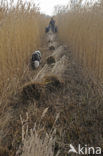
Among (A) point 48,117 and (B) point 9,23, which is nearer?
(A) point 48,117

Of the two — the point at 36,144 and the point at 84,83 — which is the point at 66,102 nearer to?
the point at 84,83

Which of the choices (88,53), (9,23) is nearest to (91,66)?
(88,53)

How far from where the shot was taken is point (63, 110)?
5.15 feet

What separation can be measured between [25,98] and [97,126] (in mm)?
860

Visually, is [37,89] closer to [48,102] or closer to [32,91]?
[32,91]

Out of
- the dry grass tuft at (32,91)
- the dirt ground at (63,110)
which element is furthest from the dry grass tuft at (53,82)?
the dry grass tuft at (32,91)

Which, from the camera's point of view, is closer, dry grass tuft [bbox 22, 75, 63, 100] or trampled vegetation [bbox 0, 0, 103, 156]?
trampled vegetation [bbox 0, 0, 103, 156]

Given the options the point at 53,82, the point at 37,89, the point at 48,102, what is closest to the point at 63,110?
the point at 48,102

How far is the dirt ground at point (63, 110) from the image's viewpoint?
1213 millimetres

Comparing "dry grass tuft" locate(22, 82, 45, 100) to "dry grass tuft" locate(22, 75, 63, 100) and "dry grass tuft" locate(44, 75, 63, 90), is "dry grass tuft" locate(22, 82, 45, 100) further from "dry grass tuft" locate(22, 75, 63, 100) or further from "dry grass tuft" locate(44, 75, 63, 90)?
"dry grass tuft" locate(44, 75, 63, 90)

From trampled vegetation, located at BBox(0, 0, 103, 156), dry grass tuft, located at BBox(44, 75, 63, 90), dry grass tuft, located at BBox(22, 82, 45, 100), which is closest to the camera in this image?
trampled vegetation, located at BBox(0, 0, 103, 156)

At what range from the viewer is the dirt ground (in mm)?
1213

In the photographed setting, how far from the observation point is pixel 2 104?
1549mm

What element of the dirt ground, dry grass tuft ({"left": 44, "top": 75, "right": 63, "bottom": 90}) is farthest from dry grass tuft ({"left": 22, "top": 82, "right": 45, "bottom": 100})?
dry grass tuft ({"left": 44, "top": 75, "right": 63, "bottom": 90})
